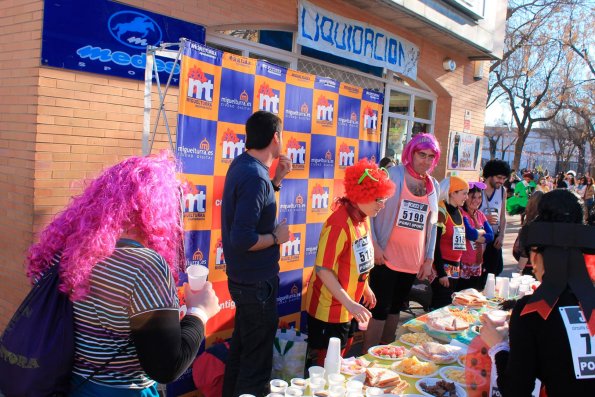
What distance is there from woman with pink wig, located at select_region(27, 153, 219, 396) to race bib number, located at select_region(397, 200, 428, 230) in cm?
290

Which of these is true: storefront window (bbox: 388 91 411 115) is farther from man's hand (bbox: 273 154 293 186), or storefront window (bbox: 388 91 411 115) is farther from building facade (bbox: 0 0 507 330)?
man's hand (bbox: 273 154 293 186)

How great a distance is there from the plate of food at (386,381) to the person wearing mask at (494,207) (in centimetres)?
375

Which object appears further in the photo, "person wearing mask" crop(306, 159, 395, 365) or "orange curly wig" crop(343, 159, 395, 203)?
"orange curly wig" crop(343, 159, 395, 203)

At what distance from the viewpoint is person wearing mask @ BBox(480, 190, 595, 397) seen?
165 centimetres

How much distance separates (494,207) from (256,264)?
3946 millimetres

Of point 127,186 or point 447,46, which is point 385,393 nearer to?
point 127,186

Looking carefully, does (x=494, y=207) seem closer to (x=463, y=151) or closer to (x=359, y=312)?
(x=359, y=312)

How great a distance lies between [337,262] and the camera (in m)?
3.38

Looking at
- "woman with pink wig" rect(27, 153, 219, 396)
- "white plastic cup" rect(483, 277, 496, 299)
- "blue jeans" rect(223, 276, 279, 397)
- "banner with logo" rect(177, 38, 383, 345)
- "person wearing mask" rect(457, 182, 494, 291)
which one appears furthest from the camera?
"person wearing mask" rect(457, 182, 494, 291)

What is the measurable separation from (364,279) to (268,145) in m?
1.21

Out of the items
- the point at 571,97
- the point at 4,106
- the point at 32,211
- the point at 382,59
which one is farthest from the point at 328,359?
the point at 571,97

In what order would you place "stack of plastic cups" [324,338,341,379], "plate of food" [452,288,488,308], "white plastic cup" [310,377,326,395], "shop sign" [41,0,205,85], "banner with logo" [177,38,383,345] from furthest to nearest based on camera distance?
1. "plate of food" [452,288,488,308]
2. "shop sign" [41,0,205,85]
3. "banner with logo" [177,38,383,345]
4. "stack of plastic cups" [324,338,341,379]
5. "white plastic cup" [310,377,326,395]

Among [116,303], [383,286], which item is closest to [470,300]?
[383,286]

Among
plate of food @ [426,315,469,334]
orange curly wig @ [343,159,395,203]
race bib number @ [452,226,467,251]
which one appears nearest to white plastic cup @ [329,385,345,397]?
plate of food @ [426,315,469,334]
